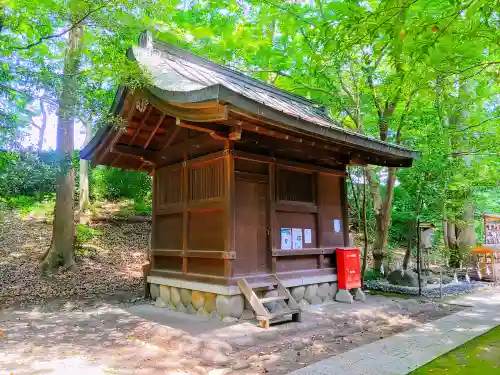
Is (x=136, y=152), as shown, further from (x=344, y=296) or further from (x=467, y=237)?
(x=467, y=237)

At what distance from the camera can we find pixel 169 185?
283 inches

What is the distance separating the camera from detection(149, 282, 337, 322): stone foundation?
17.9 ft

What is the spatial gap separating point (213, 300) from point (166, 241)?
1.96m

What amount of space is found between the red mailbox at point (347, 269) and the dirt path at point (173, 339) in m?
0.47

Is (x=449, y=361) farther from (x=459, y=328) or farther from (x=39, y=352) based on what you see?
(x=39, y=352)

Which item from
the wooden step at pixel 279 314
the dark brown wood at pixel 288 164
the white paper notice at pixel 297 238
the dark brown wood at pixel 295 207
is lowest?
the wooden step at pixel 279 314

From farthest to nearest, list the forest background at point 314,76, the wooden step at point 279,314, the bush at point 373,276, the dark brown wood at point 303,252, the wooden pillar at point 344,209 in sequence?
1. the bush at point 373,276
2. the wooden pillar at point 344,209
3. the dark brown wood at point 303,252
4. the wooden step at point 279,314
5. the forest background at point 314,76

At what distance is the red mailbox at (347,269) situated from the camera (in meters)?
7.13

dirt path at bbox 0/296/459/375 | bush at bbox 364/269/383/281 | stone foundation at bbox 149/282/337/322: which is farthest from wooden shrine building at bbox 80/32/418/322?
bush at bbox 364/269/383/281

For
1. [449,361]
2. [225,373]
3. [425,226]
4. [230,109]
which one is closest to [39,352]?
[225,373]

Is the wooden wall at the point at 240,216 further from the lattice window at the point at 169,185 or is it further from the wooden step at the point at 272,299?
the wooden step at the point at 272,299

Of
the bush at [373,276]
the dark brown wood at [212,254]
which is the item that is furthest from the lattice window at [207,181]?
the bush at [373,276]

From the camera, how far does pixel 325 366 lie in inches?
153

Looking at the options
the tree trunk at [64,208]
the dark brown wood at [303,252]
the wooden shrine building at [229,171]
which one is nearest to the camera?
the wooden shrine building at [229,171]
